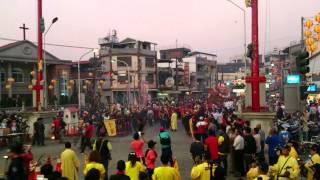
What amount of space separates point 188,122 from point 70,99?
28368 millimetres

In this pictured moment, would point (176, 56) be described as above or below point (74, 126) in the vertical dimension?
above

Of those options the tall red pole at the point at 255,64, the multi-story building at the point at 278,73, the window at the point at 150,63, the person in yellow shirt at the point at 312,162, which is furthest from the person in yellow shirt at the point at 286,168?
the window at the point at 150,63

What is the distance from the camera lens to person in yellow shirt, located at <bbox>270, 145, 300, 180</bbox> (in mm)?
10023

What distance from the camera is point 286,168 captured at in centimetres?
1008

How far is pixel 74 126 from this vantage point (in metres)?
30.6

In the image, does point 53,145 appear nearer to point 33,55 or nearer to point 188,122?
point 188,122

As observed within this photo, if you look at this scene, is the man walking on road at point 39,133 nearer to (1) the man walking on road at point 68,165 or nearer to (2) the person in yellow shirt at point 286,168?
(1) the man walking on road at point 68,165

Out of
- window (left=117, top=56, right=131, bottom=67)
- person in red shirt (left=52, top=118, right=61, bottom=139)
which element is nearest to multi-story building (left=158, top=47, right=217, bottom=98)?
window (left=117, top=56, right=131, bottom=67)

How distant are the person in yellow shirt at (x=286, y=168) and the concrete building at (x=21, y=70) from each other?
3914cm

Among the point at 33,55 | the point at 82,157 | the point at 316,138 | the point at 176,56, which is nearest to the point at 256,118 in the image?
the point at 316,138

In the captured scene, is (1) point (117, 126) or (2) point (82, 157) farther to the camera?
(1) point (117, 126)

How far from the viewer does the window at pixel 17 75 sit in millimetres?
51719

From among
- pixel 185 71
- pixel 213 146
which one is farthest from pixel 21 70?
pixel 213 146

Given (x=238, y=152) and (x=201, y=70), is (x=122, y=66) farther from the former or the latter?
(x=238, y=152)
